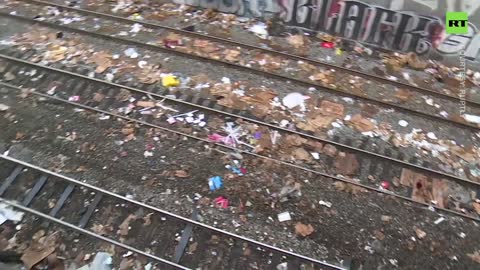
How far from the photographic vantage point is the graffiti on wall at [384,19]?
7996 mm

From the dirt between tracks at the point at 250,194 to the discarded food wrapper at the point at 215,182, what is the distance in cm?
8

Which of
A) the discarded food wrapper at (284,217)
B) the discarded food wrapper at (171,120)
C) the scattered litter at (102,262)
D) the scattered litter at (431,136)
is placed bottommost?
the scattered litter at (102,262)

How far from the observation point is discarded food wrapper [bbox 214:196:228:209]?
619 centimetres

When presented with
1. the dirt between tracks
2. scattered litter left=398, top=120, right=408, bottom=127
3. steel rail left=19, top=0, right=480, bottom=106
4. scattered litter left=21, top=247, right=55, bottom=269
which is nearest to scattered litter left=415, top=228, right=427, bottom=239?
the dirt between tracks

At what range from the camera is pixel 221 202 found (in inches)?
245

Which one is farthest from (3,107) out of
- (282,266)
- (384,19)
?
(384,19)

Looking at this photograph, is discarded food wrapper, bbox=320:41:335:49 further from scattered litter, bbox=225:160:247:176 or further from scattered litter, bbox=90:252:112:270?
scattered litter, bbox=90:252:112:270

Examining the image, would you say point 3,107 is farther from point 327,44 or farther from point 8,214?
point 327,44

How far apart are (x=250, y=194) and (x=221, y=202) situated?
43 cm

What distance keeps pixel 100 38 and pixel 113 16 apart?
0.74 metres

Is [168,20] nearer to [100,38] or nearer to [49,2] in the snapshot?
[100,38]

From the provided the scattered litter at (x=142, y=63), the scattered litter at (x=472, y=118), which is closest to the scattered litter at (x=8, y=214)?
the scattered litter at (x=142, y=63)

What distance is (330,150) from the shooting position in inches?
272

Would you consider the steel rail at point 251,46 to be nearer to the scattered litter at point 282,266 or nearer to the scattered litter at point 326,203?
the scattered litter at point 326,203
